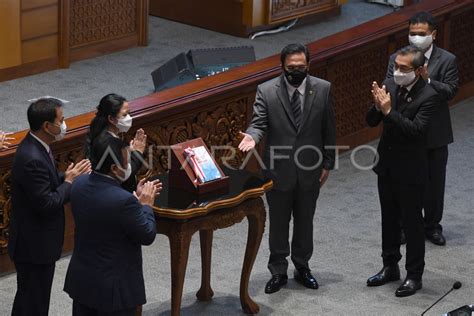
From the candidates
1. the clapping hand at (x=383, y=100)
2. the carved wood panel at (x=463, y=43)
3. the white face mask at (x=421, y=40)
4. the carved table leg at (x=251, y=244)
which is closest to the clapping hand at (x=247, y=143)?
the carved table leg at (x=251, y=244)

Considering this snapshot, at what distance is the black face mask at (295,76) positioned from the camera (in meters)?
6.84

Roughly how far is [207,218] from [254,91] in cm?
228

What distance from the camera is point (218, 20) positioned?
12.8m

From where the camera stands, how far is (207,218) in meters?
6.41

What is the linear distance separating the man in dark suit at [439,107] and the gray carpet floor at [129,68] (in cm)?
333

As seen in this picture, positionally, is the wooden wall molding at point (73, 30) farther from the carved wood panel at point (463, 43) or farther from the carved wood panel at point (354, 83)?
the carved wood panel at point (463, 43)

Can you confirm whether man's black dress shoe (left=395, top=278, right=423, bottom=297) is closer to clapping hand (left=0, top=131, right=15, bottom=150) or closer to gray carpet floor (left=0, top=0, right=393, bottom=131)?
clapping hand (left=0, top=131, right=15, bottom=150)

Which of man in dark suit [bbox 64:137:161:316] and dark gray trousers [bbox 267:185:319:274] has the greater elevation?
man in dark suit [bbox 64:137:161:316]

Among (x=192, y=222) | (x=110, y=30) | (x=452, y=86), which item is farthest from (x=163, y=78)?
(x=192, y=222)

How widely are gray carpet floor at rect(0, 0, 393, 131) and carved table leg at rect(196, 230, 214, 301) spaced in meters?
3.04

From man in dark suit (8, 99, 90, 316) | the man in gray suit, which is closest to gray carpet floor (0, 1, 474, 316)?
the man in gray suit

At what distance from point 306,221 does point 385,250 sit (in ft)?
1.69

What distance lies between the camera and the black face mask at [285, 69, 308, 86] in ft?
22.4

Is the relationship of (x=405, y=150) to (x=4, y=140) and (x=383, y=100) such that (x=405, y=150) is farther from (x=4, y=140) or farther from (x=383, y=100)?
(x=4, y=140)
